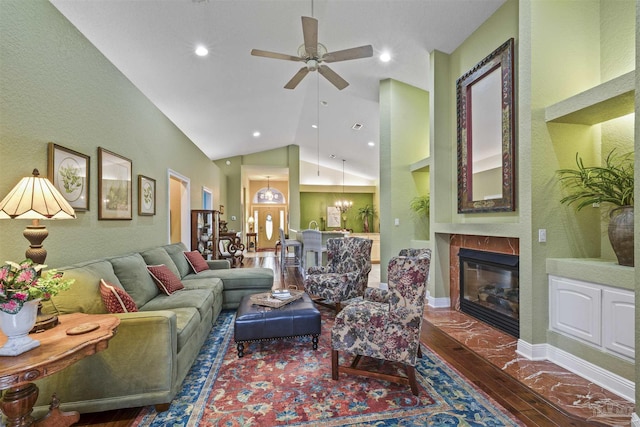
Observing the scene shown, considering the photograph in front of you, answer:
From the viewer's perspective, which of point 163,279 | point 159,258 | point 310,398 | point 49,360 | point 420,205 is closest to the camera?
point 49,360

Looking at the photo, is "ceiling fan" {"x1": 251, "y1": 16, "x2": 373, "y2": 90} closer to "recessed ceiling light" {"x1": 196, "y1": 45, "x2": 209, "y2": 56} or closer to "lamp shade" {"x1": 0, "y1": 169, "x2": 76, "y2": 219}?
"recessed ceiling light" {"x1": 196, "y1": 45, "x2": 209, "y2": 56}

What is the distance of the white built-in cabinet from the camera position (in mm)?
2191

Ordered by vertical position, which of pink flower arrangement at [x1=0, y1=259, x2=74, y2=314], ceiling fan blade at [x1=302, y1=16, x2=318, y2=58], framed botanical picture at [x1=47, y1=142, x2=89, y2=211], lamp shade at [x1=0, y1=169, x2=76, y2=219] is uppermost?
ceiling fan blade at [x1=302, y1=16, x2=318, y2=58]

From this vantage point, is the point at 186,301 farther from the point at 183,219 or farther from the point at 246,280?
the point at 183,219

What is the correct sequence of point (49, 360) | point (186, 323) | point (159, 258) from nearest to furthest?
point (49, 360)
point (186, 323)
point (159, 258)

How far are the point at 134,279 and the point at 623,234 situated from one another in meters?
4.14

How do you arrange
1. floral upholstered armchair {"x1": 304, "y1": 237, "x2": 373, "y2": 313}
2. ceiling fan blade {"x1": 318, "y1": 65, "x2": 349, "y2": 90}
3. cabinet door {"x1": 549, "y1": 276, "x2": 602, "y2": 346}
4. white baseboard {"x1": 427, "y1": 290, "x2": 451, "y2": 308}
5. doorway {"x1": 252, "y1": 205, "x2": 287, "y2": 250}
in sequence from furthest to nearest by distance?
doorway {"x1": 252, "y1": 205, "x2": 287, "y2": 250} → white baseboard {"x1": 427, "y1": 290, "x2": 451, "y2": 308} → floral upholstered armchair {"x1": 304, "y1": 237, "x2": 373, "y2": 313} → ceiling fan blade {"x1": 318, "y1": 65, "x2": 349, "y2": 90} → cabinet door {"x1": 549, "y1": 276, "x2": 602, "y2": 346}

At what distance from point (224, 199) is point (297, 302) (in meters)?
7.94

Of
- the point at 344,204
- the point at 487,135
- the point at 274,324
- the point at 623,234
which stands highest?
the point at 487,135

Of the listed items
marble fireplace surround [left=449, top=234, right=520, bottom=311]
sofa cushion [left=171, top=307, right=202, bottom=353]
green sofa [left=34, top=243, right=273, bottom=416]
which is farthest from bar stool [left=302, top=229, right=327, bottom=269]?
green sofa [left=34, top=243, right=273, bottom=416]

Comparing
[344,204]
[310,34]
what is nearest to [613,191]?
[310,34]

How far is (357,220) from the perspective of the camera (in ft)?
41.4

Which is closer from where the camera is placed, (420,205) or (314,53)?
(314,53)

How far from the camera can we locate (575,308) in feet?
8.43
